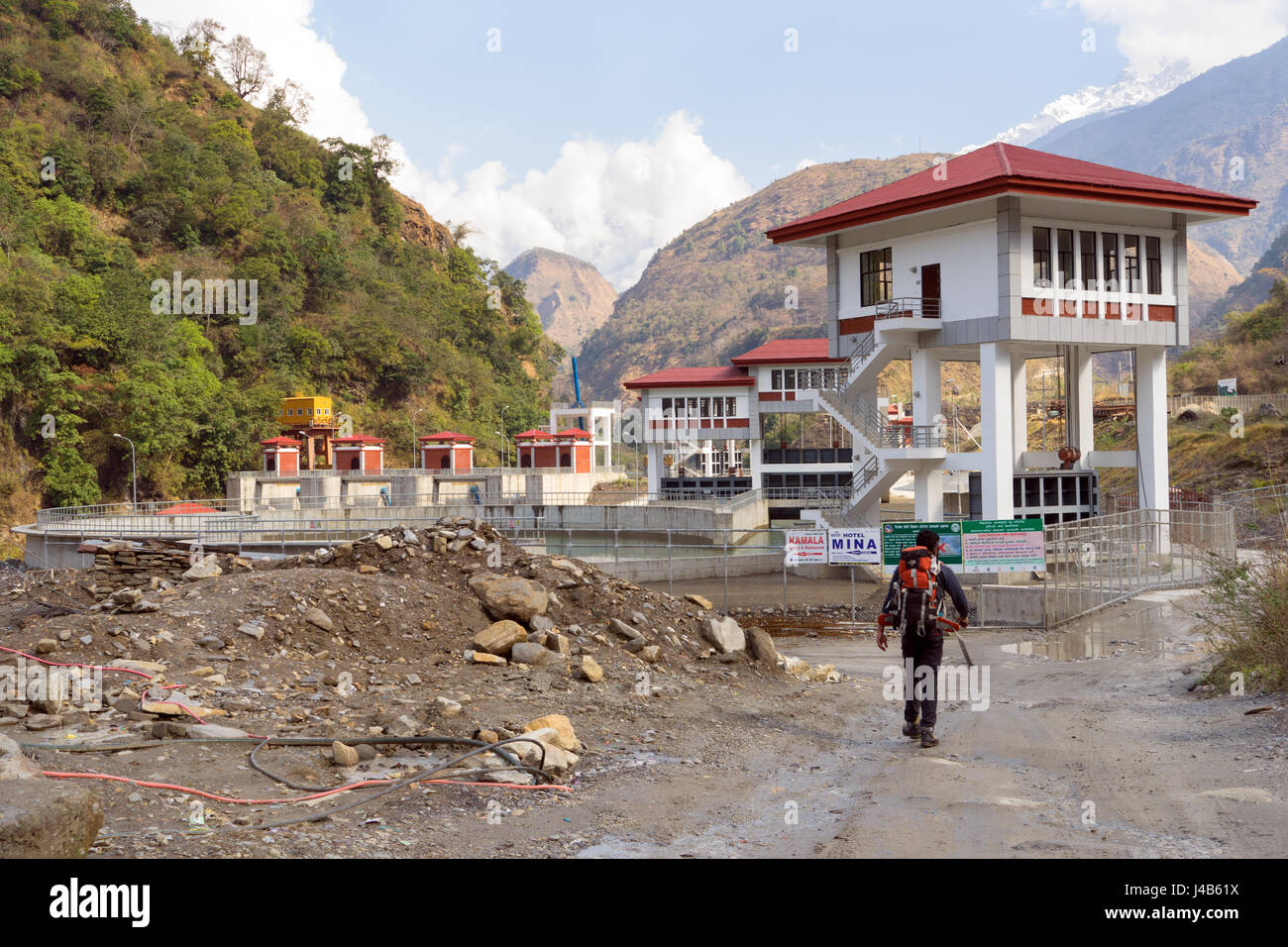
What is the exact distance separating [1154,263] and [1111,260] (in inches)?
69.2

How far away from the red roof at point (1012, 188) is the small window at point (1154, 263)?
4.54 feet

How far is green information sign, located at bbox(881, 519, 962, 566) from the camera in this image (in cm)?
2264

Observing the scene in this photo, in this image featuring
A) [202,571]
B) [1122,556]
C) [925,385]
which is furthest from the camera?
[925,385]

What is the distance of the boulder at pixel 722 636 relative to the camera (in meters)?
16.0

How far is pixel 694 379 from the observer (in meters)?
63.8

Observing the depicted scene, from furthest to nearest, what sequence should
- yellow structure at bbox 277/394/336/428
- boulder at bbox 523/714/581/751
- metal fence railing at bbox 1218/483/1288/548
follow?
yellow structure at bbox 277/394/336/428 → metal fence railing at bbox 1218/483/1288/548 → boulder at bbox 523/714/581/751

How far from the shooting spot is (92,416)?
226ft

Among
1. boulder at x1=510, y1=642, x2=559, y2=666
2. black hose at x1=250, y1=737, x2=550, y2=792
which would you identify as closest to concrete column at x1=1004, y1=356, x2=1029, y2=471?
boulder at x1=510, y1=642, x2=559, y2=666

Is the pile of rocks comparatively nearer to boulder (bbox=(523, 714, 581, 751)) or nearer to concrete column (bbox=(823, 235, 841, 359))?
boulder (bbox=(523, 714, 581, 751))

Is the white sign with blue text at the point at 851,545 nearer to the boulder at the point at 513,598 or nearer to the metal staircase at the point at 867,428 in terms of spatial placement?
the boulder at the point at 513,598

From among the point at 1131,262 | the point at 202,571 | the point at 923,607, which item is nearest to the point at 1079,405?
the point at 1131,262

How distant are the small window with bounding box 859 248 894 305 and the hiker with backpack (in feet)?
86.2

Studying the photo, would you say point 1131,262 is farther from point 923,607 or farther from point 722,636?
Result: point 923,607

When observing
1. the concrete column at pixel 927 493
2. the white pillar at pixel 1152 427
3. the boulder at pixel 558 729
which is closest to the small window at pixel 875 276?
the concrete column at pixel 927 493
